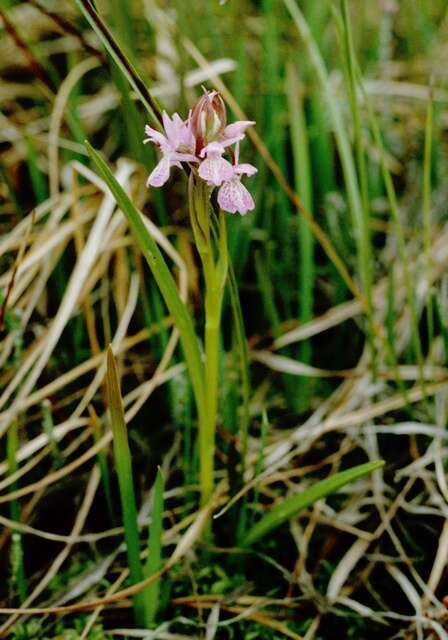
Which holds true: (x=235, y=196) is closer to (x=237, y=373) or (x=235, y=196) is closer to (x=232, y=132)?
(x=232, y=132)

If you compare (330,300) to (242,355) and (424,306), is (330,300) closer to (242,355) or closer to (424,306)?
(424,306)

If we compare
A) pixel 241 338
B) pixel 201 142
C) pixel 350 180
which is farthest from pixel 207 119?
pixel 350 180

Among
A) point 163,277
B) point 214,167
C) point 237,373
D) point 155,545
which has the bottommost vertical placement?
point 155,545

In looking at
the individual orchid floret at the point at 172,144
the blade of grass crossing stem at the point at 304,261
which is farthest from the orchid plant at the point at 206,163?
the blade of grass crossing stem at the point at 304,261

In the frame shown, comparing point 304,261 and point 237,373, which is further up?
point 304,261

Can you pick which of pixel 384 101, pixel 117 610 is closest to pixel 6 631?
pixel 117 610

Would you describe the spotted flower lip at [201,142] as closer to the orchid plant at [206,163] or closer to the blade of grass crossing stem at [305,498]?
the orchid plant at [206,163]
